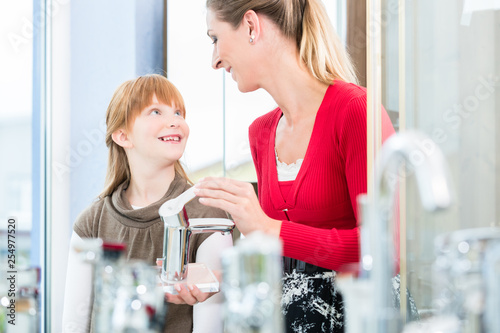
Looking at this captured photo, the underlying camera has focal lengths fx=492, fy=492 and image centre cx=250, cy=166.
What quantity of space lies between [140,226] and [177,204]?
0.23 ft

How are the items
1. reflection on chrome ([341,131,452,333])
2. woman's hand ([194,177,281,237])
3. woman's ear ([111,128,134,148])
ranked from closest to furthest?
reflection on chrome ([341,131,452,333]), woman's hand ([194,177,281,237]), woman's ear ([111,128,134,148])

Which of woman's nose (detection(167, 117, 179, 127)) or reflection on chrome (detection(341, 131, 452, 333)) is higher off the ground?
woman's nose (detection(167, 117, 179, 127))

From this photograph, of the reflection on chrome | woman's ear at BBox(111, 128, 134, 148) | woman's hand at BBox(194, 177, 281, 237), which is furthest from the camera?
woman's ear at BBox(111, 128, 134, 148)

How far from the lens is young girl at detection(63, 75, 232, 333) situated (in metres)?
0.61

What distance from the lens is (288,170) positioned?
0.64m

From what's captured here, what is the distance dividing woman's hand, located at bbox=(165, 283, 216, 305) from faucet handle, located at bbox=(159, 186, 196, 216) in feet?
0.28

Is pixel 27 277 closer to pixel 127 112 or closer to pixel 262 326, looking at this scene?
pixel 127 112

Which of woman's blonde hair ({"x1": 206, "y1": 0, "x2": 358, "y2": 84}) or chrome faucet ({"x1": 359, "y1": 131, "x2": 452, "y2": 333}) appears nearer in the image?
chrome faucet ({"x1": 359, "y1": 131, "x2": 452, "y2": 333})

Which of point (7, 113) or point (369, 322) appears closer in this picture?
point (369, 322)

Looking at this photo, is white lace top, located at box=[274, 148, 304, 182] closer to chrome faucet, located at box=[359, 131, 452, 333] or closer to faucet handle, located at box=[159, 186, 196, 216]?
faucet handle, located at box=[159, 186, 196, 216]

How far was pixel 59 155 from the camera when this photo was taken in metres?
0.65

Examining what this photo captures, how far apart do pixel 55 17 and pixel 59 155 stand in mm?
181

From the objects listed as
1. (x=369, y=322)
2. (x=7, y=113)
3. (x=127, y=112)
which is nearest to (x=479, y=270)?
(x=369, y=322)

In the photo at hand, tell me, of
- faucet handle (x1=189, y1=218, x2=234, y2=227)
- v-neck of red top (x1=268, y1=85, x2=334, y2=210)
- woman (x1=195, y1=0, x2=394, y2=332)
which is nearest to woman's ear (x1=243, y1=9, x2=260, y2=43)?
woman (x1=195, y1=0, x2=394, y2=332)
